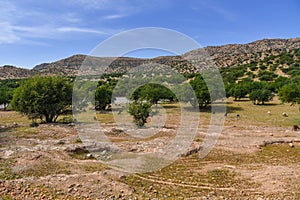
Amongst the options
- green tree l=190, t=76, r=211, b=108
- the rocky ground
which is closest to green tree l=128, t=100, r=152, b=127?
the rocky ground

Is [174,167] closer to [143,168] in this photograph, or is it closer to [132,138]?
[143,168]

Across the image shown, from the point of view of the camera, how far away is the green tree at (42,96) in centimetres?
2920

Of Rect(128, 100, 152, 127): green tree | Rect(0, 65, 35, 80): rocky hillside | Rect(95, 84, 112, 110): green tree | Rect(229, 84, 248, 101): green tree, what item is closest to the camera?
Rect(128, 100, 152, 127): green tree

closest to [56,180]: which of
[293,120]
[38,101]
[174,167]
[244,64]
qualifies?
[174,167]

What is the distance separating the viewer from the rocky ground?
11.2 metres

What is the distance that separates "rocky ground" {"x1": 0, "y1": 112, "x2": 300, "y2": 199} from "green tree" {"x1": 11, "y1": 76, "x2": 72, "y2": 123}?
8442 millimetres

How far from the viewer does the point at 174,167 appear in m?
15.2

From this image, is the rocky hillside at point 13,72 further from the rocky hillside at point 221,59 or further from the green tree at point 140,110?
the green tree at point 140,110

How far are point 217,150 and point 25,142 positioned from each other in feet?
48.9

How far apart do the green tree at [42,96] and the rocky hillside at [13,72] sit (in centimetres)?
11446

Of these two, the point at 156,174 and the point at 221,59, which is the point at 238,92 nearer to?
the point at 156,174

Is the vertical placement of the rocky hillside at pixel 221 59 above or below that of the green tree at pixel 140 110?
above

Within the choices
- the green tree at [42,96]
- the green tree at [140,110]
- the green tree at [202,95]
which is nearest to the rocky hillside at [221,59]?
the green tree at [202,95]

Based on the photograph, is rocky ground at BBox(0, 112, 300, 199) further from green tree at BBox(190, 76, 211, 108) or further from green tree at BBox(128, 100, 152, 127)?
green tree at BBox(190, 76, 211, 108)
